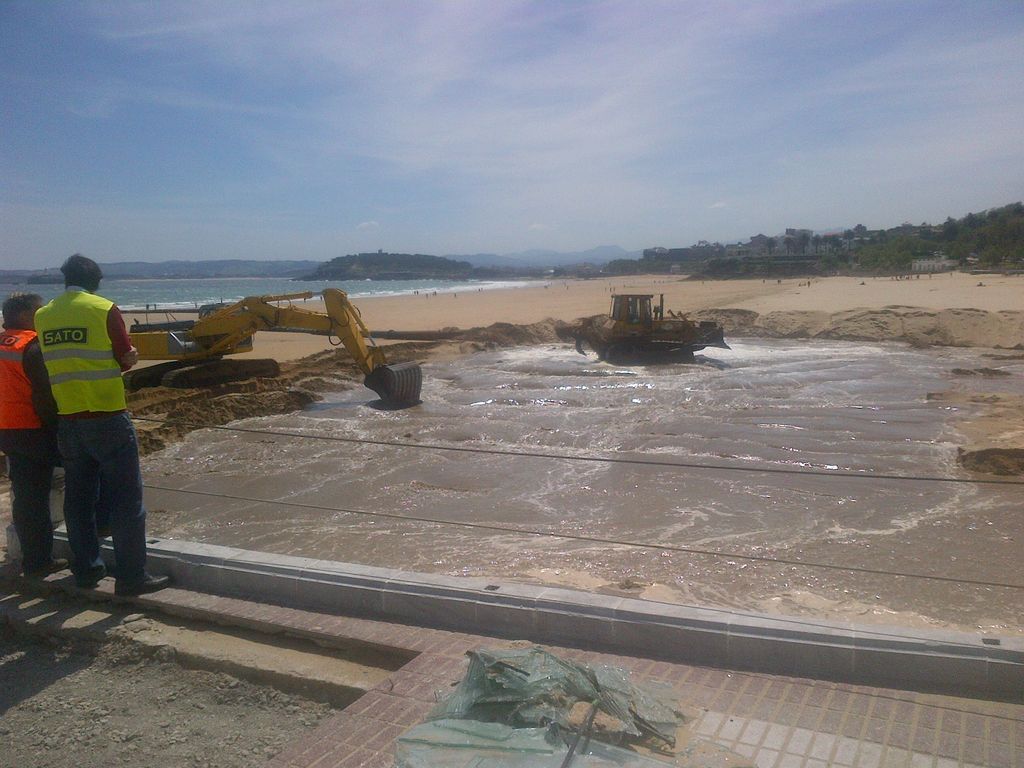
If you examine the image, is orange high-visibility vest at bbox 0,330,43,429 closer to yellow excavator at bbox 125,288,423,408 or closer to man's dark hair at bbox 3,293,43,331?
man's dark hair at bbox 3,293,43,331

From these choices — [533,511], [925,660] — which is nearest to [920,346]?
[533,511]

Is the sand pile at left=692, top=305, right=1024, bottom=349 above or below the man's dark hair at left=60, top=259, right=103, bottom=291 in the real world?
below

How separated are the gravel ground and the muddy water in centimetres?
293

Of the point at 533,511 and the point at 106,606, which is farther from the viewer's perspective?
the point at 533,511

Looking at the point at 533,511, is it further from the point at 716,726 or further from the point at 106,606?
the point at 716,726

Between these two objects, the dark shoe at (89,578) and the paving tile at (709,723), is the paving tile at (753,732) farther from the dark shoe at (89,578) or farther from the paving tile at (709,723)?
the dark shoe at (89,578)

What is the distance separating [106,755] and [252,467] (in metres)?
8.82

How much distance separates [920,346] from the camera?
26.7m

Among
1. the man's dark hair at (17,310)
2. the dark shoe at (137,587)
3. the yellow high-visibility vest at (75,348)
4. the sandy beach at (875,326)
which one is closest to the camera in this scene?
the yellow high-visibility vest at (75,348)

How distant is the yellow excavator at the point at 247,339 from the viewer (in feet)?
55.6

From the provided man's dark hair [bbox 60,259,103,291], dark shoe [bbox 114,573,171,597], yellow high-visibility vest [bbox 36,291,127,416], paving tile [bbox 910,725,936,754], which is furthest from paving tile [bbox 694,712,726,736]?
man's dark hair [bbox 60,259,103,291]

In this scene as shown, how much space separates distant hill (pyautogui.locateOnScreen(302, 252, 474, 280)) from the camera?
142 m

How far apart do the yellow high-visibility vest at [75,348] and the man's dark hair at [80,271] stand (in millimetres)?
169

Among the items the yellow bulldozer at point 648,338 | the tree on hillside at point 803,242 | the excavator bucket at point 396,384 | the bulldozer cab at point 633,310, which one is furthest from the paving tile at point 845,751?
the tree on hillside at point 803,242
